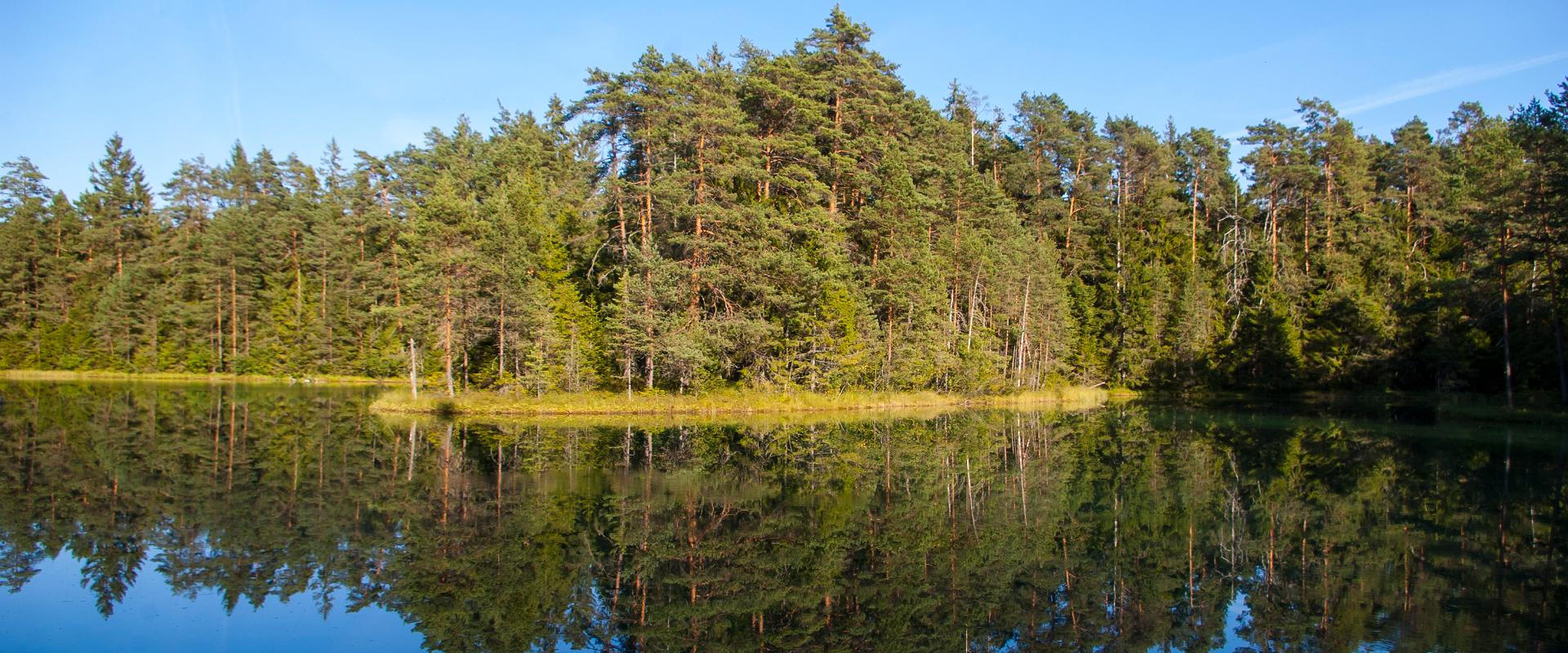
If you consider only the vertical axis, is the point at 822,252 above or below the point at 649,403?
above

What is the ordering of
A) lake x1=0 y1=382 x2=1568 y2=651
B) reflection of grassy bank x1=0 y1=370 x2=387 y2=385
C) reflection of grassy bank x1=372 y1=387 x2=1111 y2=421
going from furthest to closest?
1. reflection of grassy bank x1=0 y1=370 x2=387 y2=385
2. reflection of grassy bank x1=372 y1=387 x2=1111 y2=421
3. lake x1=0 y1=382 x2=1568 y2=651

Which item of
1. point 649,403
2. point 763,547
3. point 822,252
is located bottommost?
point 763,547

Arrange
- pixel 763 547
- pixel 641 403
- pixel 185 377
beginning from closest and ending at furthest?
pixel 763 547 → pixel 641 403 → pixel 185 377

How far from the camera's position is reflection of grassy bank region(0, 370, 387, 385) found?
6272 centimetres

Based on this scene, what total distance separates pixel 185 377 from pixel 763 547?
222 feet

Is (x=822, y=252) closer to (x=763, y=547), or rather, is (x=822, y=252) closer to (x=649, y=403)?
(x=649, y=403)

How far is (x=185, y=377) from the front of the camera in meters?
64.8

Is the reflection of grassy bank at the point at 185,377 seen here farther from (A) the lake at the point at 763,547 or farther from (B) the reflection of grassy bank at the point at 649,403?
(A) the lake at the point at 763,547

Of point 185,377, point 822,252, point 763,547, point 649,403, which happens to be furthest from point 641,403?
point 185,377

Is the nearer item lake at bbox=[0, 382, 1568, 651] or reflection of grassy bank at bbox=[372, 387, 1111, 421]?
lake at bbox=[0, 382, 1568, 651]

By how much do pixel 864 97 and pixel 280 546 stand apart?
37.7 m

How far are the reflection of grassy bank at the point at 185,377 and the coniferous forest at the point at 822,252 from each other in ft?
4.50

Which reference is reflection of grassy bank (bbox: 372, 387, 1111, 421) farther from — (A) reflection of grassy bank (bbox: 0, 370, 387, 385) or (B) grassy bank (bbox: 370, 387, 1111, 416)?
(A) reflection of grassy bank (bbox: 0, 370, 387, 385)

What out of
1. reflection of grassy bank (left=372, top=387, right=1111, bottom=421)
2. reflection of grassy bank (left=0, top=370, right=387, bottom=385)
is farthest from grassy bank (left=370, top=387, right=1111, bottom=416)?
reflection of grassy bank (left=0, top=370, right=387, bottom=385)
